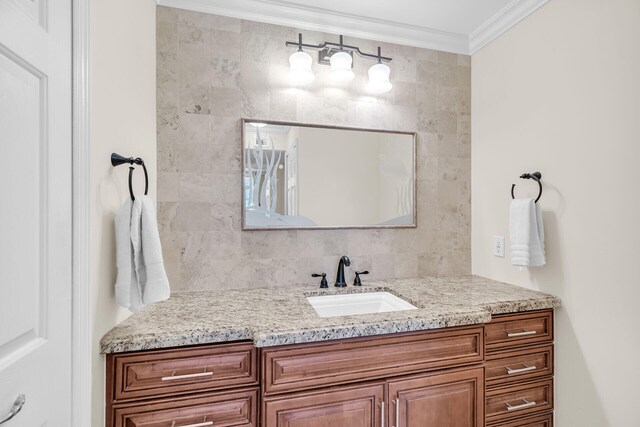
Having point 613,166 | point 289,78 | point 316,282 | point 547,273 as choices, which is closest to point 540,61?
point 613,166

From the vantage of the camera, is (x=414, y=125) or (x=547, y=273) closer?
(x=547, y=273)

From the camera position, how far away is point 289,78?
1.86 meters

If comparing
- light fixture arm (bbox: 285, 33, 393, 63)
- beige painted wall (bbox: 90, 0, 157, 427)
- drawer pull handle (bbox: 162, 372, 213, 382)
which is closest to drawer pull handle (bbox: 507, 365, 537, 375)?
drawer pull handle (bbox: 162, 372, 213, 382)

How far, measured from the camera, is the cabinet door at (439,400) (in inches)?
51.9

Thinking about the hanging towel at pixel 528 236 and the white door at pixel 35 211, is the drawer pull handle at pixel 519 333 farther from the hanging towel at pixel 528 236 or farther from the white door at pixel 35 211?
the white door at pixel 35 211

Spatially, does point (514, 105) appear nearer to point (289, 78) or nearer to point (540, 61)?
point (540, 61)

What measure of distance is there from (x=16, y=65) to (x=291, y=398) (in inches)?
49.7

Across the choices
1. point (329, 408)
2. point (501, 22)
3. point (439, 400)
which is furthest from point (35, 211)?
point (501, 22)

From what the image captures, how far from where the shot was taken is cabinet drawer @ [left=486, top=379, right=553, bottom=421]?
1503 millimetres

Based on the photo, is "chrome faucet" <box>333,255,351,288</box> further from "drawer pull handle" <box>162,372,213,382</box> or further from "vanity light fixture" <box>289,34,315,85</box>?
"vanity light fixture" <box>289,34,315,85</box>

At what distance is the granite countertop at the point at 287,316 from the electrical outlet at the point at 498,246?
0.66 ft

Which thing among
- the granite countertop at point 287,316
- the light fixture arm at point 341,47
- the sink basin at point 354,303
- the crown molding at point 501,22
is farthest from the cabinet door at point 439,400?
the crown molding at point 501,22

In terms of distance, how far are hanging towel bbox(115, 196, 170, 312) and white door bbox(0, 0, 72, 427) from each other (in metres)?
0.22

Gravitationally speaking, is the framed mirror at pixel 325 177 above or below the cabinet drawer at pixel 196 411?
above
